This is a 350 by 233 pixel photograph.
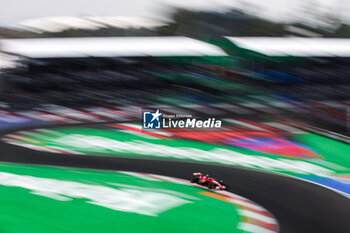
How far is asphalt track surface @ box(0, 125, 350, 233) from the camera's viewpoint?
6.04 metres

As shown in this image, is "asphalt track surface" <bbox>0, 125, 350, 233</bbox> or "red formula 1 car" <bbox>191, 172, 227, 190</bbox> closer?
"asphalt track surface" <bbox>0, 125, 350, 233</bbox>

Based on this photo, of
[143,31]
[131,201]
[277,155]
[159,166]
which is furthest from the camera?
[143,31]

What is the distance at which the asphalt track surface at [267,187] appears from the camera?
238 inches

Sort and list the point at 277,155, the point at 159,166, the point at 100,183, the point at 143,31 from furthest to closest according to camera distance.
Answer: the point at 143,31
the point at 277,155
the point at 159,166
the point at 100,183

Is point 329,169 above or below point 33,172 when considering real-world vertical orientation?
above

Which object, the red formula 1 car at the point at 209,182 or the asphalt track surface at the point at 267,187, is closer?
the asphalt track surface at the point at 267,187

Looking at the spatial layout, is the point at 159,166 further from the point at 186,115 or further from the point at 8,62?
the point at 8,62

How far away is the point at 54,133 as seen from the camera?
11492 mm

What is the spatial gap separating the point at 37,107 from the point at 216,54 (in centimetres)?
544

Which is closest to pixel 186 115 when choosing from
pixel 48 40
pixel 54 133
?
pixel 54 133

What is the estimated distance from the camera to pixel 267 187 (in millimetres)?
7750

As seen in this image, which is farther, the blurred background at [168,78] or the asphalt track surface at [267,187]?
the blurred background at [168,78]

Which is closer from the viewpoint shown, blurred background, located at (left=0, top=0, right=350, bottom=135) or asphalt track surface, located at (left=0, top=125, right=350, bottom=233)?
asphalt track surface, located at (left=0, top=125, right=350, bottom=233)

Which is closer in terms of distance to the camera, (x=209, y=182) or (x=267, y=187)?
(x=209, y=182)
